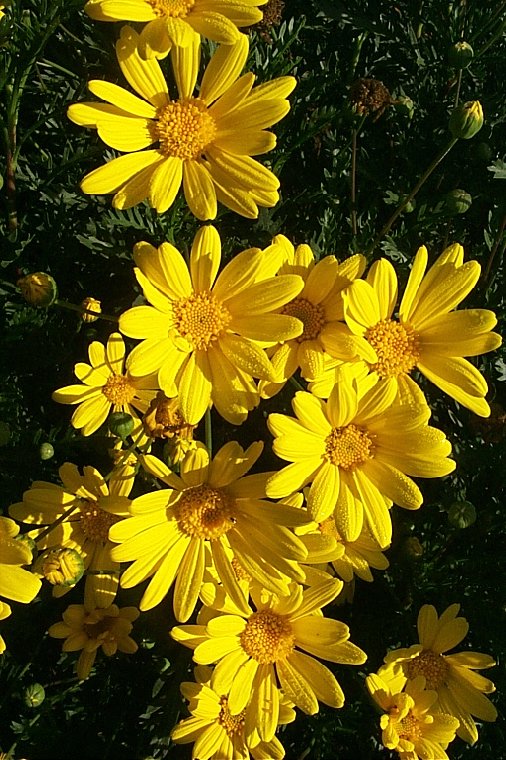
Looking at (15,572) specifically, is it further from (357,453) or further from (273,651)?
(357,453)

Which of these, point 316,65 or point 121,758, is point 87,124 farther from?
point 121,758

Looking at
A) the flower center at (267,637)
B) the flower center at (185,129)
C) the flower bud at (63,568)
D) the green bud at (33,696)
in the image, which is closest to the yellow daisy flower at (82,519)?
the flower bud at (63,568)

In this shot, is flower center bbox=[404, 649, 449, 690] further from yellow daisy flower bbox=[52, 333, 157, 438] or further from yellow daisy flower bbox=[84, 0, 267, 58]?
yellow daisy flower bbox=[84, 0, 267, 58]

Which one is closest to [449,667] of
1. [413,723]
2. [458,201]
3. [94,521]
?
[413,723]

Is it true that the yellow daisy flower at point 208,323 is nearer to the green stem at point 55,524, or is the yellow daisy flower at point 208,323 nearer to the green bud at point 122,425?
the green bud at point 122,425

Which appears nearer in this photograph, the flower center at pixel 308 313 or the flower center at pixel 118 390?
the flower center at pixel 308 313
